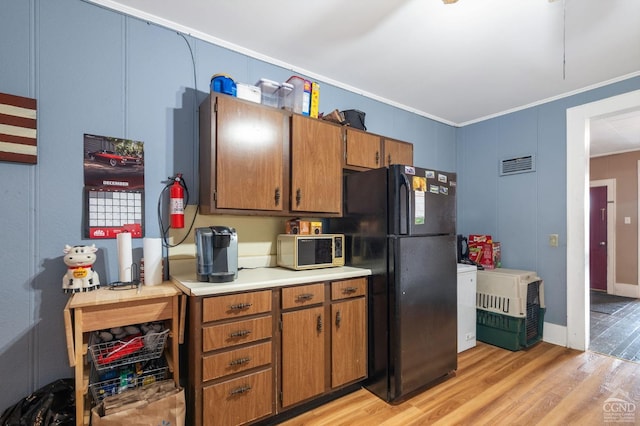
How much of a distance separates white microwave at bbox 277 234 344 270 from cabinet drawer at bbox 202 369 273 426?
774 mm

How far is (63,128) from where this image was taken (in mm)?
1858

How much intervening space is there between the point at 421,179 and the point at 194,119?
68.3 inches

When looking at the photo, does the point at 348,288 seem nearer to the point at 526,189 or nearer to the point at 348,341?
the point at 348,341

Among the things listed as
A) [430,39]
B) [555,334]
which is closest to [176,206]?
[430,39]

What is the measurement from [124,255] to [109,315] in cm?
40

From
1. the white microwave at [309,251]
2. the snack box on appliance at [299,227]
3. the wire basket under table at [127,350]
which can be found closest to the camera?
the wire basket under table at [127,350]

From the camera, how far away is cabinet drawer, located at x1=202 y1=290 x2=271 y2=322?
1.69 m

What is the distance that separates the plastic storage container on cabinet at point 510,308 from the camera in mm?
3084

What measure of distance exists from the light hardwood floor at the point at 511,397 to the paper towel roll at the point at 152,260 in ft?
4.10

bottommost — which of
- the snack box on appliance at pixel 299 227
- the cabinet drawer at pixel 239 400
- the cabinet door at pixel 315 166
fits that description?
the cabinet drawer at pixel 239 400

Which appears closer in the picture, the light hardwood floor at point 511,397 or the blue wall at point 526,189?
the light hardwood floor at point 511,397

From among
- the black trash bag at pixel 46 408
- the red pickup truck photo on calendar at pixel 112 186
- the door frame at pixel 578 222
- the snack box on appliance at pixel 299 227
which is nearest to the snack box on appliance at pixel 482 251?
the door frame at pixel 578 222

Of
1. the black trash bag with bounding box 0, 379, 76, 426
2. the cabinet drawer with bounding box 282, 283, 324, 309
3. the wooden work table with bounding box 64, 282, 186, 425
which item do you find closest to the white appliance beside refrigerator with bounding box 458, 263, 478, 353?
the cabinet drawer with bounding box 282, 283, 324, 309

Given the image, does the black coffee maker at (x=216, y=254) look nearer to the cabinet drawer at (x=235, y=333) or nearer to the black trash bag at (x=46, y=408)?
the cabinet drawer at (x=235, y=333)
